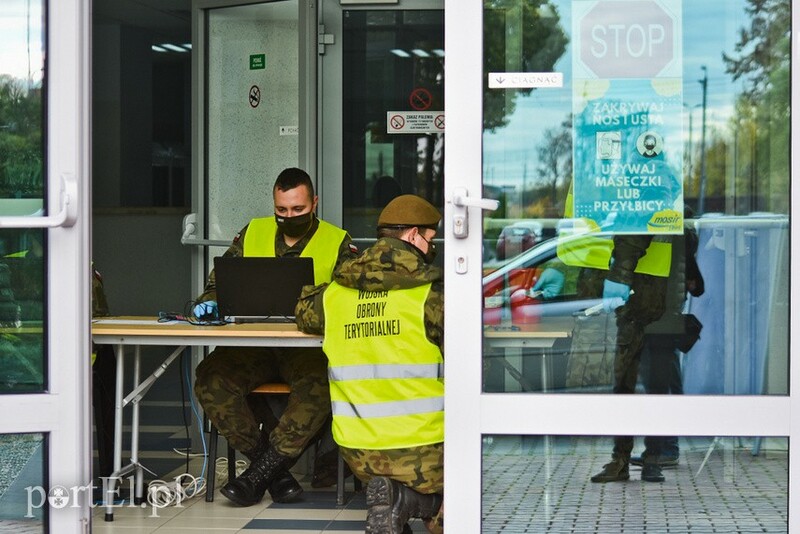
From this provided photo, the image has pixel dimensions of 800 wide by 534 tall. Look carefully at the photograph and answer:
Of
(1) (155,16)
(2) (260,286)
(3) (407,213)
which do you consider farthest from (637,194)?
(1) (155,16)

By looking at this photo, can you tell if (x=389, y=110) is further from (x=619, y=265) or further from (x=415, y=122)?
(x=619, y=265)

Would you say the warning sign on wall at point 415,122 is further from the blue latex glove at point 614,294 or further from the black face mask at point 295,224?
the blue latex glove at point 614,294

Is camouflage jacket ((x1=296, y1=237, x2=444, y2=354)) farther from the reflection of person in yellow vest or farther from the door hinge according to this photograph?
the door hinge

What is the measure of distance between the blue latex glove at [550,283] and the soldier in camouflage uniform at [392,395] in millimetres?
614

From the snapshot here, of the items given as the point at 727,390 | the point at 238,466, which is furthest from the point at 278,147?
the point at 727,390

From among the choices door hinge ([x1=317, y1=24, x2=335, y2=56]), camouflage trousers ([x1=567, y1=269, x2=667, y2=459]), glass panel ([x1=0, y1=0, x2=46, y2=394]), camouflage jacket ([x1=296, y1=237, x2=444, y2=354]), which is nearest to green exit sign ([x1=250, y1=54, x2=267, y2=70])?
door hinge ([x1=317, y1=24, x2=335, y2=56])

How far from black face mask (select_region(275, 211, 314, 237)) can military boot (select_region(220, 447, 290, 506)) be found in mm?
1014

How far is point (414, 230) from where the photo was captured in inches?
178

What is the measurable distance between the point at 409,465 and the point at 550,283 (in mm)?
959

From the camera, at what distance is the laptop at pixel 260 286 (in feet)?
17.5

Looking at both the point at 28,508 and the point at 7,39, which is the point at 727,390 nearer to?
the point at 28,508

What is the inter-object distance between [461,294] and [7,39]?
1485 mm

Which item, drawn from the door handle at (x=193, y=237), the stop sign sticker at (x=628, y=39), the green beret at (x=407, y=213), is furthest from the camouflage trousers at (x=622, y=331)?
the door handle at (x=193, y=237)

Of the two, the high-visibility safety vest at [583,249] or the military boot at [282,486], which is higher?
the high-visibility safety vest at [583,249]
